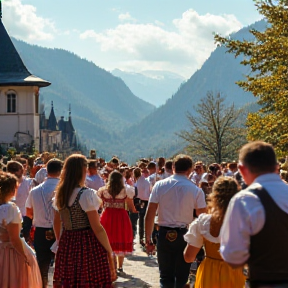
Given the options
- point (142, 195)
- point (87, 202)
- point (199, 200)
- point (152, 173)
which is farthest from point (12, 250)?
point (152, 173)

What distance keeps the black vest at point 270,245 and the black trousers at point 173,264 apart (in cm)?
392

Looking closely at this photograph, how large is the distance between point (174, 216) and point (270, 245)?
4.06 meters

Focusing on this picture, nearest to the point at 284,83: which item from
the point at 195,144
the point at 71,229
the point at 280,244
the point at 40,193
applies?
the point at 40,193

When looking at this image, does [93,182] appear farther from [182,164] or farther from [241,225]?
[241,225]

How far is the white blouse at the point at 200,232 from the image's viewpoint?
672cm

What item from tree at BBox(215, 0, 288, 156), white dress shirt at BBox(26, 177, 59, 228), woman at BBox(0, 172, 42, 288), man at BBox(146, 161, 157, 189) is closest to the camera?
woman at BBox(0, 172, 42, 288)

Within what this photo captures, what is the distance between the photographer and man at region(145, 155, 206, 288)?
27.6 feet

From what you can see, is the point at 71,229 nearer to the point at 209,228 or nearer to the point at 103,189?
the point at 209,228

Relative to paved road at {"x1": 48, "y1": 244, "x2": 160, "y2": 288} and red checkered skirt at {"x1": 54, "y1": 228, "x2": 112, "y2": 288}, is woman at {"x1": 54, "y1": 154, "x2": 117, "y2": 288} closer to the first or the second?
red checkered skirt at {"x1": 54, "y1": 228, "x2": 112, "y2": 288}

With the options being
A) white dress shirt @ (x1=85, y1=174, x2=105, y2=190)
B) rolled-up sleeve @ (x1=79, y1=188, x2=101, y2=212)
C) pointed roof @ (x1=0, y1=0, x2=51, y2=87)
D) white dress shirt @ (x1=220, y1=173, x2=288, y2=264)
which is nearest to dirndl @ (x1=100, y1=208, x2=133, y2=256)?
white dress shirt @ (x1=85, y1=174, x2=105, y2=190)

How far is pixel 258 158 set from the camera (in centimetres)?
460

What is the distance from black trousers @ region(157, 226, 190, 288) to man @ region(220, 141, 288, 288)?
383 cm

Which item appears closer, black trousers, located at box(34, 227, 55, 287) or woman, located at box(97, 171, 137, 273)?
black trousers, located at box(34, 227, 55, 287)

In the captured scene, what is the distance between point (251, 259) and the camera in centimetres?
Result: 449
